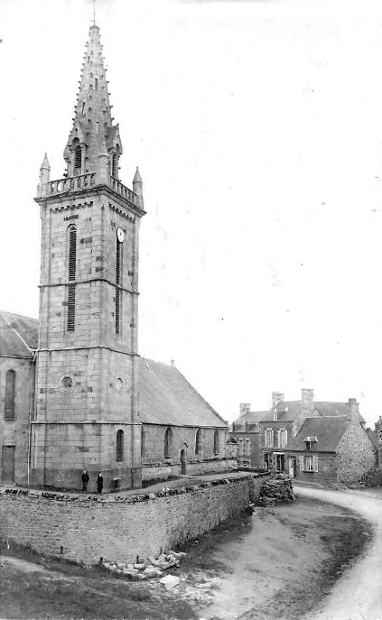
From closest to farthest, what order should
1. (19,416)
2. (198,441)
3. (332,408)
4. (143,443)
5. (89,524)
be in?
(89,524) → (19,416) → (143,443) → (198,441) → (332,408)

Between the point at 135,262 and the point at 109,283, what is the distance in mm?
3444

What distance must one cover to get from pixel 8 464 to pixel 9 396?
12.1 feet

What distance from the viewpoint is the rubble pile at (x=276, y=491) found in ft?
140

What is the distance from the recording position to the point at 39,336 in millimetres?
32312

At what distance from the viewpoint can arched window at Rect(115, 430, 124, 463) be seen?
1252 inches

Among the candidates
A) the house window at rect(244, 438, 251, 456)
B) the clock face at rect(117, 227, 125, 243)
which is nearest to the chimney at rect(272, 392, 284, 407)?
the house window at rect(244, 438, 251, 456)

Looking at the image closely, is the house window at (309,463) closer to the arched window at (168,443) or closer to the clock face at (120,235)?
the arched window at (168,443)

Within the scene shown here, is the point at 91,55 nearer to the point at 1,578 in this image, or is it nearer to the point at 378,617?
the point at 1,578

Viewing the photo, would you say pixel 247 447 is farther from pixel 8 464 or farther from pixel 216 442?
pixel 8 464

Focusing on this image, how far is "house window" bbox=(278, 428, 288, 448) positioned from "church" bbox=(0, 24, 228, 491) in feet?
96.2

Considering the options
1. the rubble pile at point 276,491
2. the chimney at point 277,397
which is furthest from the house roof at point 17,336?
the chimney at point 277,397

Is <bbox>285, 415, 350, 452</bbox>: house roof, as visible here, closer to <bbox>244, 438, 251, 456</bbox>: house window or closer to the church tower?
<bbox>244, 438, 251, 456</bbox>: house window

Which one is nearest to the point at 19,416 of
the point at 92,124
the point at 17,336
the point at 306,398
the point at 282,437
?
the point at 17,336

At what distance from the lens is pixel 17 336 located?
33406 mm
